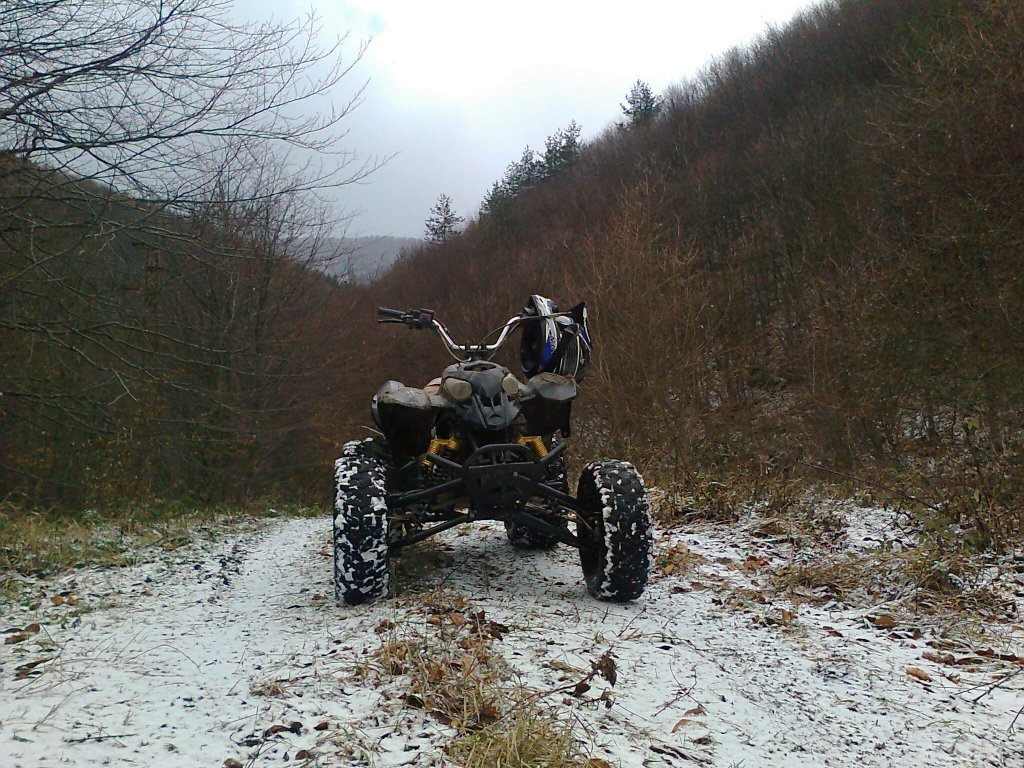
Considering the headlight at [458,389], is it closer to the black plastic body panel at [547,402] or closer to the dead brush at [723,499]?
the black plastic body panel at [547,402]

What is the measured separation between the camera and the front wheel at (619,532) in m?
3.84

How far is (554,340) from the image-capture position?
456 centimetres

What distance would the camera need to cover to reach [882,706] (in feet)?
9.71

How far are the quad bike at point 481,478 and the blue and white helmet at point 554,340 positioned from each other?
12 millimetres

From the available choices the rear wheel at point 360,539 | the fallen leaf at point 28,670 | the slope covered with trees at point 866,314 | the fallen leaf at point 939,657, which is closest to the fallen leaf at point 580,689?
the rear wheel at point 360,539

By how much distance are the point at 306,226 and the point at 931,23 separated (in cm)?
1258

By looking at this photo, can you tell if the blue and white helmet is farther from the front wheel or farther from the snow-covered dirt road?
the snow-covered dirt road

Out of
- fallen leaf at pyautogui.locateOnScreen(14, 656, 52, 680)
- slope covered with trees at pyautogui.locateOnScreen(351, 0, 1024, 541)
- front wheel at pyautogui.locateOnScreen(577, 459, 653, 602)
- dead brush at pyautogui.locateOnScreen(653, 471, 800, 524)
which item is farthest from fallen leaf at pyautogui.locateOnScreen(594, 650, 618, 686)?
dead brush at pyautogui.locateOnScreen(653, 471, 800, 524)

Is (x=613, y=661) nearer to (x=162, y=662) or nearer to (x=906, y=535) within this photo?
(x=162, y=662)

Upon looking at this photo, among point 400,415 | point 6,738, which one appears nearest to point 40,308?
point 400,415

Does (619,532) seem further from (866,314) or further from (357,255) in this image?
(357,255)

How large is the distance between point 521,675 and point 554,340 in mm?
2234

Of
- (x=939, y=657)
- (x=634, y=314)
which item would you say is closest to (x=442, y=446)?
(x=939, y=657)

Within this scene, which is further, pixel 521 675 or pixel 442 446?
pixel 442 446
